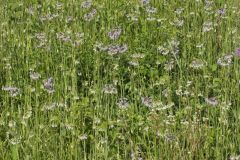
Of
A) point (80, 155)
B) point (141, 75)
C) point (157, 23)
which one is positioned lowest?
point (80, 155)

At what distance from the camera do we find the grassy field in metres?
3.74

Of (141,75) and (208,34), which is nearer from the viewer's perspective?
(141,75)

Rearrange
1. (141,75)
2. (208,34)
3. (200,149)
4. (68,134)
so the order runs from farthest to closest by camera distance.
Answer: (208,34)
(141,75)
(68,134)
(200,149)

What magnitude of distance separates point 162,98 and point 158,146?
0.76 metres

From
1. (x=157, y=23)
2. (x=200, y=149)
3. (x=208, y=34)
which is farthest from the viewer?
(x=157, y=23)

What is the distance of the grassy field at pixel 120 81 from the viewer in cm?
374

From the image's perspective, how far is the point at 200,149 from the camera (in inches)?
143

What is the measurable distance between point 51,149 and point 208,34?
225 cm

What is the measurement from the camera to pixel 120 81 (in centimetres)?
470

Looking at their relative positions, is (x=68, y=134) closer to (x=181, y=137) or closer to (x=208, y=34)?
(x=181, y=137)

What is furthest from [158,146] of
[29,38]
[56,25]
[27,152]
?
[56,25]

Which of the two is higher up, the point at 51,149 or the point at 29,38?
the point at 29,38

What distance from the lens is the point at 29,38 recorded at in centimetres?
557

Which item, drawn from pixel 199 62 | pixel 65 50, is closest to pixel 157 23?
pixel 65 50
